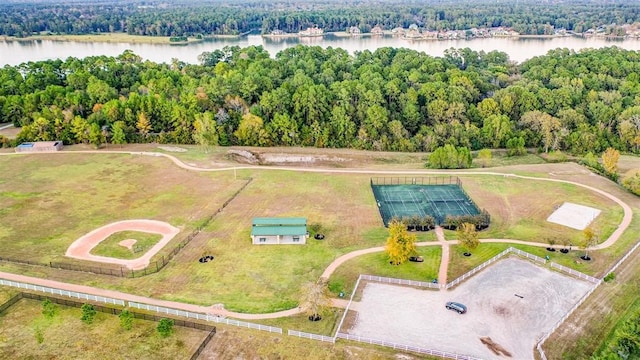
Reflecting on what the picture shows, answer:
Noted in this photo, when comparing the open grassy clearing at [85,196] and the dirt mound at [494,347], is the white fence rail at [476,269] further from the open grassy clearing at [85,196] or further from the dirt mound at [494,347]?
the open grassy clearing at [85,196]

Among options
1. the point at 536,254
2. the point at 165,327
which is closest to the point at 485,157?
the point at 536,254

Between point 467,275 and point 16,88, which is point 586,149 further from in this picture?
point 16,88

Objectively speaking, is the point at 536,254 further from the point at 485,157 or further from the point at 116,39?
the point at 116,39

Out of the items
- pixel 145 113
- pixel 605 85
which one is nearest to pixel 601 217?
pixel 605 85

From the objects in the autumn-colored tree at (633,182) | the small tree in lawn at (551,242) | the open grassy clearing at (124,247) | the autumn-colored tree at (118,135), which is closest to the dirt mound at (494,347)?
the small tree in lawn at (551,242)

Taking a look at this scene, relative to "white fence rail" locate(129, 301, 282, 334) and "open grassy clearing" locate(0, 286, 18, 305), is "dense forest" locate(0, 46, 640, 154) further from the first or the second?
"white fence rail" locate(129, 301, 282, 334)
